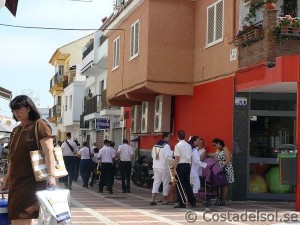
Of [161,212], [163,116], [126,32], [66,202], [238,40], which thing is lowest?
[161,212]

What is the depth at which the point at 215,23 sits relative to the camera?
17094 millimetres

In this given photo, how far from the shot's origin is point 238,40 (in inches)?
605

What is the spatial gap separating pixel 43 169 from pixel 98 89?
3063 centimetres

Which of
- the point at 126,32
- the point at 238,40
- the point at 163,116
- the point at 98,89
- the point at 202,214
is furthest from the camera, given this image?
the point at 98,89

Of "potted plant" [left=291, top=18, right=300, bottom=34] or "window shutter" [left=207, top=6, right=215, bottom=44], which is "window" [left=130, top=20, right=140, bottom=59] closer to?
"window shutter" [left=207, top=6, right=215, bottom=44]

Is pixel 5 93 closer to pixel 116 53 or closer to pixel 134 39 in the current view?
pixel 134 39

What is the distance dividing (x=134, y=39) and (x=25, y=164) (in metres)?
14.7

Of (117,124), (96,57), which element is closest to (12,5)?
(117,124)

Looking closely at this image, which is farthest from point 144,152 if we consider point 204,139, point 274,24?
point 274,24

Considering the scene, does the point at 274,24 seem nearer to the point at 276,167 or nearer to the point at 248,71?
the point at 248,71

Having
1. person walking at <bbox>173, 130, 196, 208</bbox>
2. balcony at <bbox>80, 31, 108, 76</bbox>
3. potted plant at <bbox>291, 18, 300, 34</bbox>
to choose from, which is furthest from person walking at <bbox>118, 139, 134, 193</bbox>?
balcony at <bbox>80, 31, 108, 76</bbox>

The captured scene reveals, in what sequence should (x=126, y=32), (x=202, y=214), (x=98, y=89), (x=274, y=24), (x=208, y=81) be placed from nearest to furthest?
(x=202, y=214)
(x=274, y=24)
(x=208, y=81)
(x=126, y=32)
(x=98, y=89)

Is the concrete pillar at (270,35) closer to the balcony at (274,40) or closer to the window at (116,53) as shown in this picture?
the balcony at (274,40)

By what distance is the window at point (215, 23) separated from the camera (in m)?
16.8
